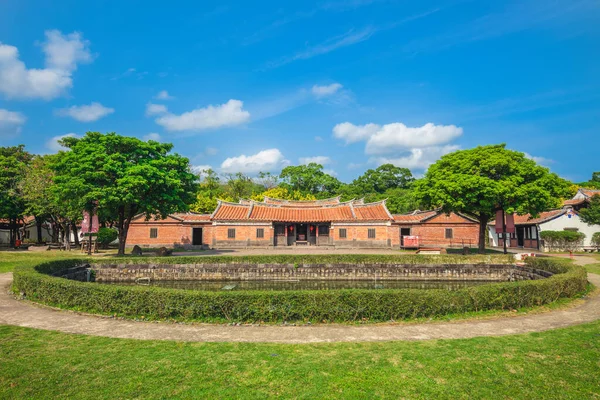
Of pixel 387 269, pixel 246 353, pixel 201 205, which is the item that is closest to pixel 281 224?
pixel 201 205

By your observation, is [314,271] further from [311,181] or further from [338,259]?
[311,181]

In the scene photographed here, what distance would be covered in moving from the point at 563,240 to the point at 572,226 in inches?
68.6

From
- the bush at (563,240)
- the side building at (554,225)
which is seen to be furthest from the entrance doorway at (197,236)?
the bush at (563,240)

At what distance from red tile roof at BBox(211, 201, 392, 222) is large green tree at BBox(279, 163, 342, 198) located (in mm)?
23181

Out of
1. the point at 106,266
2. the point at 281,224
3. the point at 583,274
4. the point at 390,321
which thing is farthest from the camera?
the point at 281,224

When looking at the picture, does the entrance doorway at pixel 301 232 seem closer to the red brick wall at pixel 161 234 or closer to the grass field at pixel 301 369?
the red brick wall at pixel 161 234

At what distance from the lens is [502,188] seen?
70.7 ft

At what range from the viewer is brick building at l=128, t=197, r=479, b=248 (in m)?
33.9

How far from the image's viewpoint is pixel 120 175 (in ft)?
71.7

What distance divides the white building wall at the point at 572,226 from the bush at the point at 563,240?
788 mm

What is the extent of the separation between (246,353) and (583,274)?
12703 mm

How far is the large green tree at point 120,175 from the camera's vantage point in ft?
68.2

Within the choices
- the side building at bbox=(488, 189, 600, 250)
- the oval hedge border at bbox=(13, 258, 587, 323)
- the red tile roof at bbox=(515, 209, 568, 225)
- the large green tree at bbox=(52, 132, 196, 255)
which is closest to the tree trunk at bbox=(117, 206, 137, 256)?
the large green tree at bbox=(52, 132, 196, 255)

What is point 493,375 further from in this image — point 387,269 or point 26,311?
point 387,269
